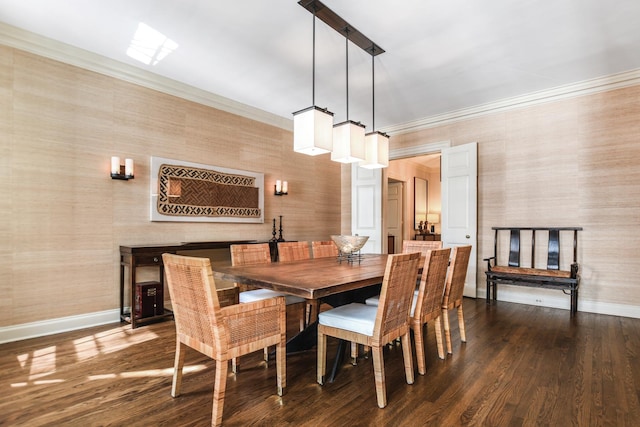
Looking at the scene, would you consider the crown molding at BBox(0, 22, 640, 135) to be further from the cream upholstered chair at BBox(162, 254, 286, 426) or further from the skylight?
the cream upholstered chair at BBox(162, 254, 286, 426)

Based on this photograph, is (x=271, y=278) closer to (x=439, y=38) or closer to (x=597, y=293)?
(x=439, y=38)

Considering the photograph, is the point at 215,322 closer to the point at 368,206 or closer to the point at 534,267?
the point at 534,267

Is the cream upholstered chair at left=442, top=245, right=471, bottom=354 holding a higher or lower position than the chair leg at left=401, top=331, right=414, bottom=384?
higher

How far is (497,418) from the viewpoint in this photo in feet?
5.96

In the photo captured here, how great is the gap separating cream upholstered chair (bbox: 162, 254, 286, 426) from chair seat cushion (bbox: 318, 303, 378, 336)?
0.31m

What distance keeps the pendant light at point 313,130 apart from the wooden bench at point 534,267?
2.94 metres

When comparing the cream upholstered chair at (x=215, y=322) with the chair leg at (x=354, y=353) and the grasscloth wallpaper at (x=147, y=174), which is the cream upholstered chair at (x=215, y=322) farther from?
the grasscloth wallpaper at (x=147, y=174)

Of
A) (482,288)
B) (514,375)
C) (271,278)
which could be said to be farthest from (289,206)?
(514,375)

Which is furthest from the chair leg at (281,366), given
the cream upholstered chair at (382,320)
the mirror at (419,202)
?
the mirror at (419,202)

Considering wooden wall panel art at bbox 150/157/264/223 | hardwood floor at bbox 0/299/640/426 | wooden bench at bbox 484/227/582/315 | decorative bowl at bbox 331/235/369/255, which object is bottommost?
hardwood floor at bbox 0/299/640/426

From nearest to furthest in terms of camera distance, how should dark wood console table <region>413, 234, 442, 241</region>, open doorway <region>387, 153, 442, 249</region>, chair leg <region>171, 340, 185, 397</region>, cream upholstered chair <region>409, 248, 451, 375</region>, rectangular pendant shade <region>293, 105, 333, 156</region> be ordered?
chair leg <region>171, 340, 185, 397</region>
cream upholstered chair <region>409, 248, 451, 375</region>
rectangular pendant shade <region>293, 105, 333, 156</region>
open doorway <region>387, 153, 442, 249</region>
dark wood console table <region>413, 234, 442, 241</region>

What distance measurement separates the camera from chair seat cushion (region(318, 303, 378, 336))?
6.57 ft

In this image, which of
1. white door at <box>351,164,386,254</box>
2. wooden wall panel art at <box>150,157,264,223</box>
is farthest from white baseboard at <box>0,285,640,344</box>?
white door at <box>351,164,386,254</box>

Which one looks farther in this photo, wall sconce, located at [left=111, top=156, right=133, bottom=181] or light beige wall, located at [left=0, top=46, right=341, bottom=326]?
wall sconce, located at [left=111, top=156, right=133, bottom=181]
